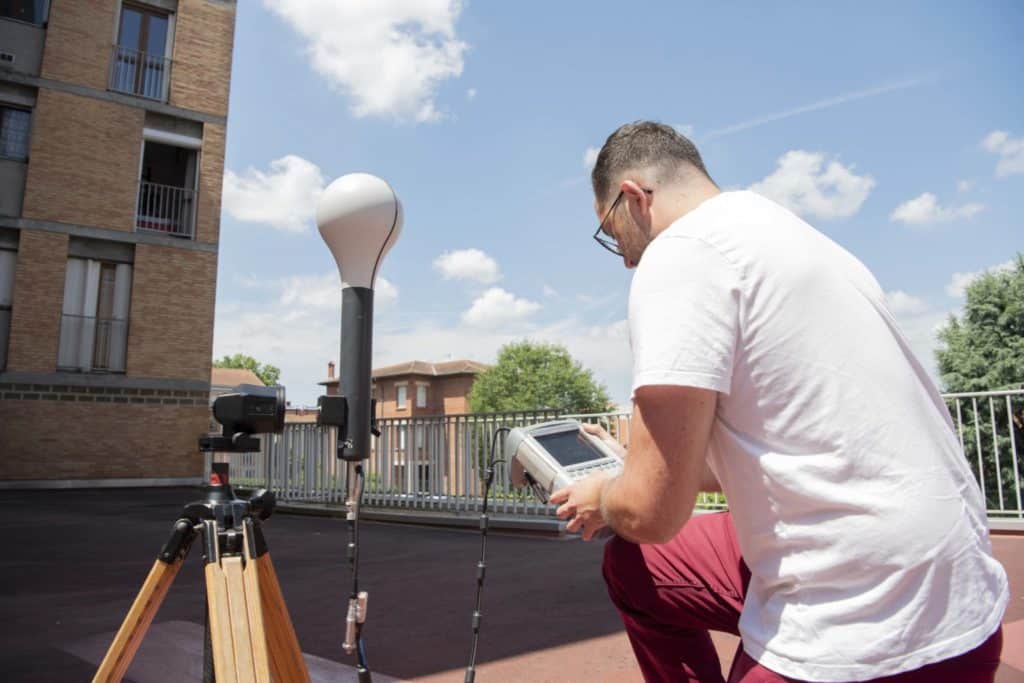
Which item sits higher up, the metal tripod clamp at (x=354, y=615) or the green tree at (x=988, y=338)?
the green tree at (x=988, y=338)

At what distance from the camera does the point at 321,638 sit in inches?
160

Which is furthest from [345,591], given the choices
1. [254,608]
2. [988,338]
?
[988,338]

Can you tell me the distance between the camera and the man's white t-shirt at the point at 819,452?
120 centimetres

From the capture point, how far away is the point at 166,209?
20.2 m

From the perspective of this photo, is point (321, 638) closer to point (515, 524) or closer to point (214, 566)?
point (214, 566)

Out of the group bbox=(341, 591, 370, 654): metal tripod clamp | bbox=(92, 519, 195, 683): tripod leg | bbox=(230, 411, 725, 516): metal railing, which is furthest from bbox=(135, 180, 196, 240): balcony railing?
bbox=(92, 519, 195, 683): tripod leg

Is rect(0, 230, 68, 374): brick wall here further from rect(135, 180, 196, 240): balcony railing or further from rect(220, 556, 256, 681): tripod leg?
rect(220, 556, 256, 681): tripod leg

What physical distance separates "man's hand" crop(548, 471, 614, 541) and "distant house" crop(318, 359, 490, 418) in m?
60.3

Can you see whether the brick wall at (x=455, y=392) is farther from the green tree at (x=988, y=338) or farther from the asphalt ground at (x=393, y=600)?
the asphalt ground at (x=393, y=600)

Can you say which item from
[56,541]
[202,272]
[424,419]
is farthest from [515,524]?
[202,272]

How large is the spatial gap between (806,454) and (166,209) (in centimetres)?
2191

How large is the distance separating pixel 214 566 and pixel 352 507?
936mm

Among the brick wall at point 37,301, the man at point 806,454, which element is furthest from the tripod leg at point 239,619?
the brick wall at point 37,301

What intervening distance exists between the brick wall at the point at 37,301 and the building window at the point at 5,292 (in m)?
0.20
